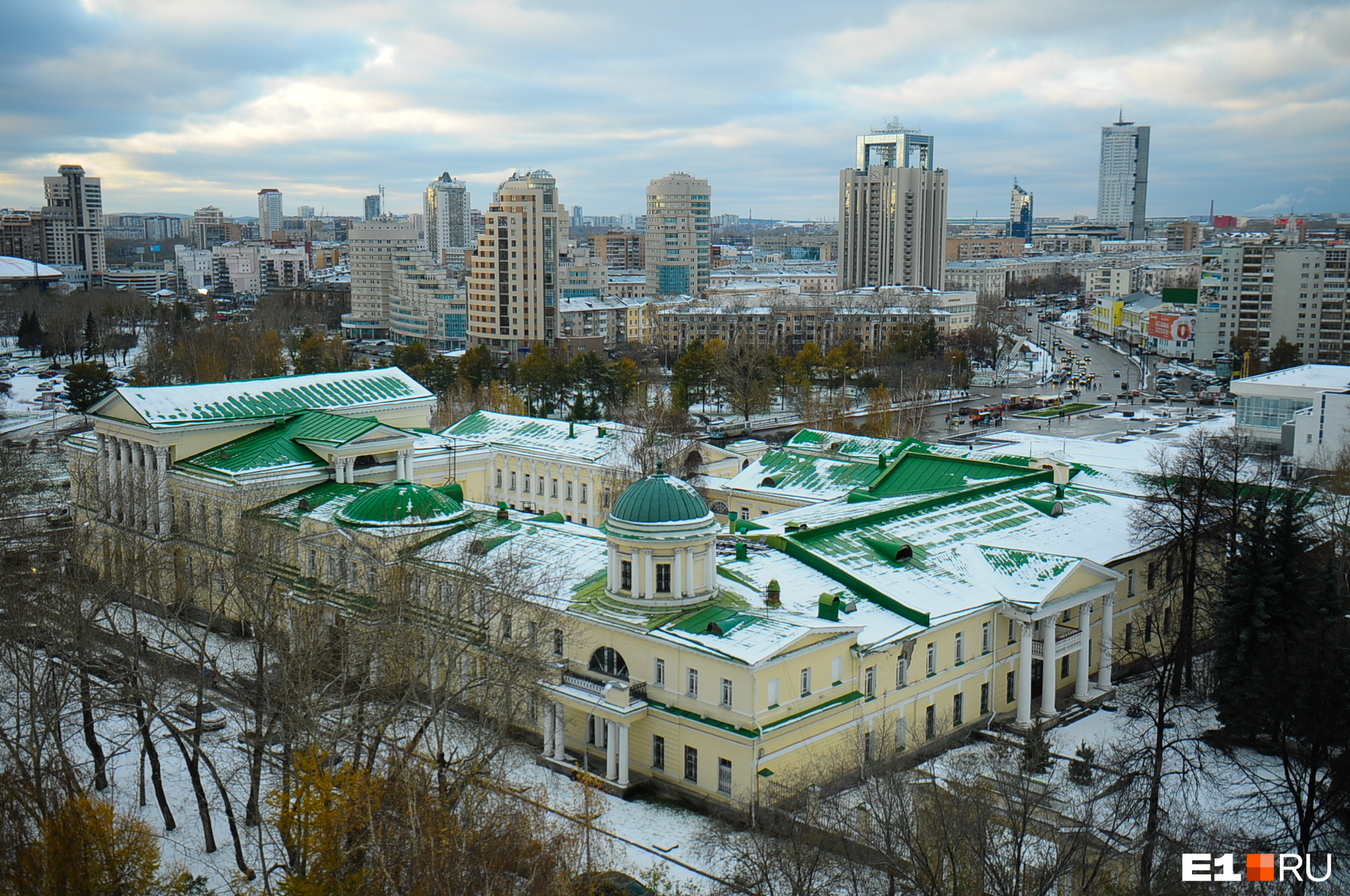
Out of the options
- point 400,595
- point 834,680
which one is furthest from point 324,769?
point 834,680

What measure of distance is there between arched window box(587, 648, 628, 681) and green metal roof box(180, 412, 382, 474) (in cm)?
1882

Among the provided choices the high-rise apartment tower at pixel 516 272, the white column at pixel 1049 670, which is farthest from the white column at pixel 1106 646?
the high-rise apartment tower at pixel 516 272

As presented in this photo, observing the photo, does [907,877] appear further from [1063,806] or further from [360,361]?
[360,361]

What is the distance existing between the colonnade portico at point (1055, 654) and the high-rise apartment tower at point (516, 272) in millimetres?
101107

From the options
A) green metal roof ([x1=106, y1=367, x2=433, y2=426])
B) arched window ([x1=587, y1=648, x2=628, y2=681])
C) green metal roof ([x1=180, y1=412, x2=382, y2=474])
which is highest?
green metal roof ([x1=106, y1=367, x2=433, y2=426])

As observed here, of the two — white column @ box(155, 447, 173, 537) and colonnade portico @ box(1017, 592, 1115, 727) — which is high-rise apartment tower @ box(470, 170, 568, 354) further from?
colonnade portico @ box(1017, 592, 1115, 727)

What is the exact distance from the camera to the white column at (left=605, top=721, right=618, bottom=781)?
3372 cm

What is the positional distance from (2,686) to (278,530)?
995cm

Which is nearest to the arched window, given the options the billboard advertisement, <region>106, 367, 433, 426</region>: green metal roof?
<region>106, 367, 433, 426</region>: green metal roof

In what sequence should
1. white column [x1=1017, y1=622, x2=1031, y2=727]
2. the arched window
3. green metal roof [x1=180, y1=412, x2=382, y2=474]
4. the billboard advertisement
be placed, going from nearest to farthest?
the arched window < white column [x1=1017, y1=622, x2=1031, y2=727] < green metal roof [x1=180, y1=412, x2=382, y2=474] < the billboard advertisement

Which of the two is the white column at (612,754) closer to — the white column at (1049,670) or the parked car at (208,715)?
the parked car at (208,715)

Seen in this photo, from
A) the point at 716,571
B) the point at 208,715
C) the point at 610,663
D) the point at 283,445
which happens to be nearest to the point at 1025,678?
the point at 716,571

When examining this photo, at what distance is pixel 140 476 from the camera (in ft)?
154

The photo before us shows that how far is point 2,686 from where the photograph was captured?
34.5 meters
